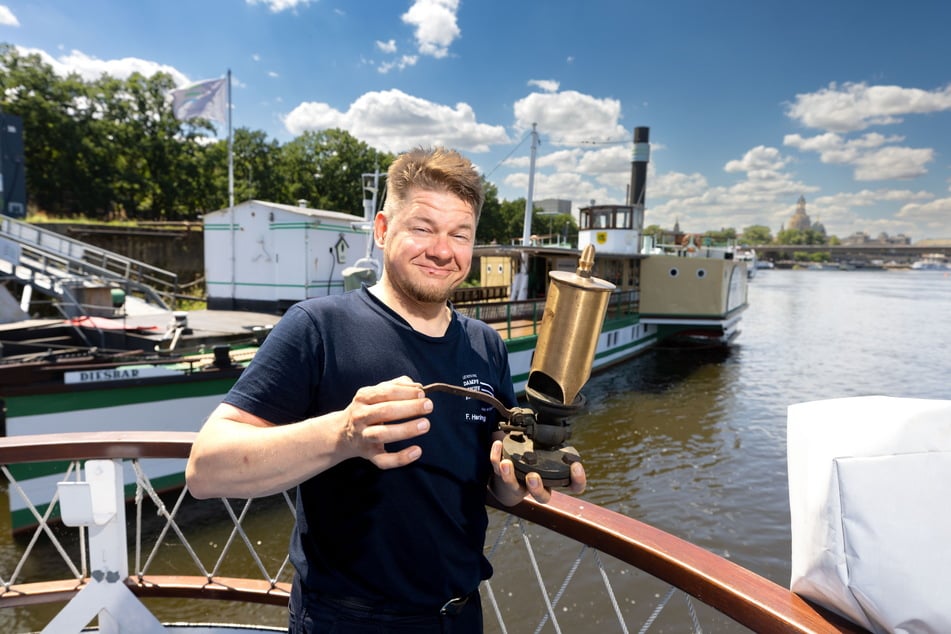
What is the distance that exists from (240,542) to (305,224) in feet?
32.3

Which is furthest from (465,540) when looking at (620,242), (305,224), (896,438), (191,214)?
(191,214)

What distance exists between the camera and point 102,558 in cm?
223

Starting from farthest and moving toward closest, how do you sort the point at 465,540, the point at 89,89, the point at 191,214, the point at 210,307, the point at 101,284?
the point at 191,214
the point at 89,89
the point at 210,307
the point at 101,284
the point at 465,540

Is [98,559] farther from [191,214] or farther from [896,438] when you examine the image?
[191,214]

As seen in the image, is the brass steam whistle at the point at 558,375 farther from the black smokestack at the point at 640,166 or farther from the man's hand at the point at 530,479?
the black smokestack at the point at 640,166

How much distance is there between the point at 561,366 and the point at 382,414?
490 millimetres

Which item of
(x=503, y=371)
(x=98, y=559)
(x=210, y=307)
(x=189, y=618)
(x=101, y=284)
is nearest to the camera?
(x=503, y=371)

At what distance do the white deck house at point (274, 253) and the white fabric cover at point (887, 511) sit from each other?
14.7 meters

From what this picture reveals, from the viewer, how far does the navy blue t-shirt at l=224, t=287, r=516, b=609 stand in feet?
4.59

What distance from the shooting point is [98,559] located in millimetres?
2227

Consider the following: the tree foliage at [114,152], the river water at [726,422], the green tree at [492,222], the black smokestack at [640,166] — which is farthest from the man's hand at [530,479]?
the green tree at [492,222]

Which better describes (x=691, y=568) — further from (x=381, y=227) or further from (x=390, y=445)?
(x=381, y=227)

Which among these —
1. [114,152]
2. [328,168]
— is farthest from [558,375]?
[328,168]

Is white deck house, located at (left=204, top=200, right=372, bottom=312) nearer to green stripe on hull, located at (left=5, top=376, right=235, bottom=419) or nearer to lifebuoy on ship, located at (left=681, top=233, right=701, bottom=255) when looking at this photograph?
green stripe on hull, located at (left=5, top=376, right=235, bottom=419)
